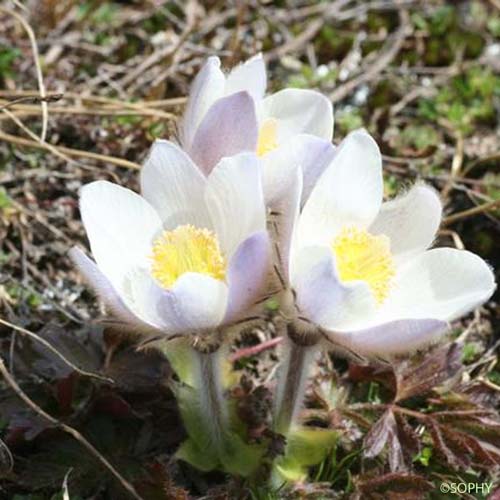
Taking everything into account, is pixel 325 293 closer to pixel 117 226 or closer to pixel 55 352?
pixel 117 226

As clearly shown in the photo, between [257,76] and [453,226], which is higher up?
[257,76]

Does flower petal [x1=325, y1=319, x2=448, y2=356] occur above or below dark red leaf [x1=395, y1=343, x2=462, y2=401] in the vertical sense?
above

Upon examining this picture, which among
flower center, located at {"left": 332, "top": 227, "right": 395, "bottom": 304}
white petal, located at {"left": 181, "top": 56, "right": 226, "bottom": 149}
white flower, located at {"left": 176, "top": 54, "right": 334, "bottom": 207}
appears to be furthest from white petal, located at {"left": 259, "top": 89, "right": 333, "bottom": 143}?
flower center, located at {"left": 332, "top": 227, "right": 395, "bottom": 304}

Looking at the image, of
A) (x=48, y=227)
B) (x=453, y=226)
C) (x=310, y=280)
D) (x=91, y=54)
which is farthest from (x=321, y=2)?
(x=310, y=280)

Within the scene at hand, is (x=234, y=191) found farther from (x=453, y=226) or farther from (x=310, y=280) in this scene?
(x=453, y=226)

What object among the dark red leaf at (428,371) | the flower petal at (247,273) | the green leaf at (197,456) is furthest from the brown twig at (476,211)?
the flower petal at (247,273)

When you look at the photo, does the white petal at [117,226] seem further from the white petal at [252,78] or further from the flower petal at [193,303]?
the white petal at [252,78]

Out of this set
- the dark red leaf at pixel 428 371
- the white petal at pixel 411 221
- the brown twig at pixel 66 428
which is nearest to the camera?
the white petal at pixel 411 221

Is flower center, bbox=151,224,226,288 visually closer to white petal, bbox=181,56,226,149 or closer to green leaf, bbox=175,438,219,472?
white petal, bbox=181,56,226,149
